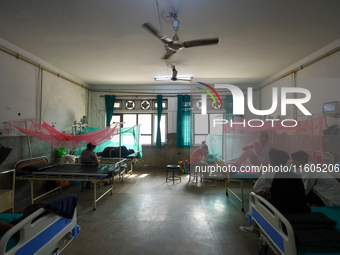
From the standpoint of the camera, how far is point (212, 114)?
692cm

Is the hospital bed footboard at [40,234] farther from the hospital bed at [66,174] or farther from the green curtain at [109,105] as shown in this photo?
the green curtain at [109,105]

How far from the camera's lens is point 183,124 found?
6.70m

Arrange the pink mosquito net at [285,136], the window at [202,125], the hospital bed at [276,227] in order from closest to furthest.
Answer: the hospital bed at [276,227] < the pink mosquito net at [285,136] < the window at [202,125]

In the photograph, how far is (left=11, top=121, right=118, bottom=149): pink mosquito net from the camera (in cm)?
368

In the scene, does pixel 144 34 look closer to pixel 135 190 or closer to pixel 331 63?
pixel 135 190

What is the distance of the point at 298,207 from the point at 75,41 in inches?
171

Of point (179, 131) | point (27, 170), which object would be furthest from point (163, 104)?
point (27, 170)

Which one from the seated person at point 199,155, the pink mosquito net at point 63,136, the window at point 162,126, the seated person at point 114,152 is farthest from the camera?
the window at point 162,126

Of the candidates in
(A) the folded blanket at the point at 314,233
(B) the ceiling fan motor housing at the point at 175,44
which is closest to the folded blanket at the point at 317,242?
(A) the folded blanket at the point at 314,233

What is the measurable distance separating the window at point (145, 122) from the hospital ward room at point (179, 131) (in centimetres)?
102

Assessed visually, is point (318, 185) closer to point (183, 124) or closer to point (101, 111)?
point (183, 124)

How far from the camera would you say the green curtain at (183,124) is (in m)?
6.67

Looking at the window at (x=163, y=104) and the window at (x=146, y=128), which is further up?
the window at (x=163, y=104)

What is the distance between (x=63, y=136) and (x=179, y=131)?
152 inches
